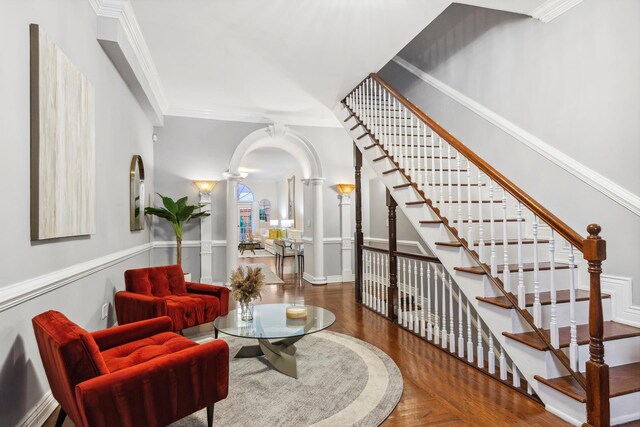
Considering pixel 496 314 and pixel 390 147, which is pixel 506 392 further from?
pixel 390 147

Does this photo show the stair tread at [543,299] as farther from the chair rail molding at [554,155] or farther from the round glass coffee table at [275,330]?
the round glass coffee table at [275,330]

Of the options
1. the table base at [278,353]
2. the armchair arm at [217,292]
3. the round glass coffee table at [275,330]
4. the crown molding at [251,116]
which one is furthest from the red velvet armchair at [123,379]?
the crown molding at [251,116]

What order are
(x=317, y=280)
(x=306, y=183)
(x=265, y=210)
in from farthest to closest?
1. (x=265, y=210)
2. (x=306, y=183)
3. (x=317, y=280)

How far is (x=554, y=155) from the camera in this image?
3.10 meters

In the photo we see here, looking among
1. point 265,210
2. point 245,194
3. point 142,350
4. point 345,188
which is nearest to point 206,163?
point 345,188

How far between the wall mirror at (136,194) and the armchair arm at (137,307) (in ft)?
3.92

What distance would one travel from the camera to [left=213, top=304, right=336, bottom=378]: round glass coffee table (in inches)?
99.8

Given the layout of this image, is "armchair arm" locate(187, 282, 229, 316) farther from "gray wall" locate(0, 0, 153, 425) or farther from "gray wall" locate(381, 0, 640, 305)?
"gray wall" locate(381, 0, 640, 305)

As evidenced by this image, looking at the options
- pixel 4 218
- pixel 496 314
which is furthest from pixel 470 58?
pixel 4 218

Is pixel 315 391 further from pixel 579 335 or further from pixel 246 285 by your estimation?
pixel 579 335

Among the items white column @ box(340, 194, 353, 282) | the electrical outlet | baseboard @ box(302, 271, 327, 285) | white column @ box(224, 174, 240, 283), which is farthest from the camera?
white column @ box(340, 194, 353, 282)

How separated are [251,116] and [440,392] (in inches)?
205

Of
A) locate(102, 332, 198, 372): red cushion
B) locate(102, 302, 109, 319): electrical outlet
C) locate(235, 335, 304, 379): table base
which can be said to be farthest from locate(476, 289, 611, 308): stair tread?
locate(102, 302, 109, 319): electrical outlet

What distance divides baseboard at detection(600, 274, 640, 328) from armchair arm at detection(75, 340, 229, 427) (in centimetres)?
288
